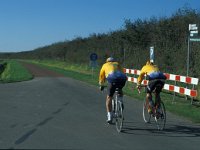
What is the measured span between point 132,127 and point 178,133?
1236mm

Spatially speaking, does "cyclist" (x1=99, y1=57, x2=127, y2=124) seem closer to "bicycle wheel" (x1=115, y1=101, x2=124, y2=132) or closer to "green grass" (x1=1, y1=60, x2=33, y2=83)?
"bicycle wheel" (x1=115, y1=101, x2=124, y2=132)

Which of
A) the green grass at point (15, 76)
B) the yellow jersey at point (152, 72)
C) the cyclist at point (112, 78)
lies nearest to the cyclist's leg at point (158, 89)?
the yellow jersey at point (152, 72)

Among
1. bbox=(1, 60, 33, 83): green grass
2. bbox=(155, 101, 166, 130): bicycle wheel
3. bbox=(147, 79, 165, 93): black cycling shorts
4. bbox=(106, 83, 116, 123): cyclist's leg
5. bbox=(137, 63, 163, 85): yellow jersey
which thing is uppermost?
bbox=(137, 63, 163, 85): yellow jersey

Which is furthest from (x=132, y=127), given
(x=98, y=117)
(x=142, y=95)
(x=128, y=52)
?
(x=128, y=52)

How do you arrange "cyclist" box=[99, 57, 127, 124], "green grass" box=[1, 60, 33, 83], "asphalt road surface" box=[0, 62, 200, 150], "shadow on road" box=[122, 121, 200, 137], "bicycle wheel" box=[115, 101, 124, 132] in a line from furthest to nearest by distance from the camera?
"green grass" box=[1, 60, 33, 83] → "cyclist" box=[99, 57, 127, 124] → "bicycle wheel" box=[115, 101, 124, 132] → "shadow on road" box=[122, 121, 200, 137] → "asphalt road surface" box=[0, 62, 200, 150]

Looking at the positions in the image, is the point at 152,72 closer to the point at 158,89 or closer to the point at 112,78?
the point at 158,89

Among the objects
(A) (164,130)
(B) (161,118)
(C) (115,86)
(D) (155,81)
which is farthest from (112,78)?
(A) (164,130)

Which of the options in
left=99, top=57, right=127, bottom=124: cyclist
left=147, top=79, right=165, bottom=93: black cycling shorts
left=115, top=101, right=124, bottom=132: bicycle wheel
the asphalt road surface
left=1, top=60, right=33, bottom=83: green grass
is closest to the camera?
the asphalt road surface

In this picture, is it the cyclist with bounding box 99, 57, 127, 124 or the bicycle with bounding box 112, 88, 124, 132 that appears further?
the cyclist with bounding box 99, 57, 127, 124

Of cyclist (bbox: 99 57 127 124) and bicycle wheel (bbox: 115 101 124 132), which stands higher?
cyclist (bbox: 99 57 127 124)

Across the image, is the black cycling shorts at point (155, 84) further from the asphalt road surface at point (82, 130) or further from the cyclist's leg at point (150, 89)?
the asphalt road surface at point (82, 130)

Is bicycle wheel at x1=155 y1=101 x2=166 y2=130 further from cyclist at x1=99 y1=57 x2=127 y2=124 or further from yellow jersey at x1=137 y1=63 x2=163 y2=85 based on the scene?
cyclist at x1=99 y1=57 x2=127 y2=124

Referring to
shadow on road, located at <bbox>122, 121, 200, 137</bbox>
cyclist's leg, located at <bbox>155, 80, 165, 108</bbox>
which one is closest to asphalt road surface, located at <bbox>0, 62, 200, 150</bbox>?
shadow on road, located at <bbox>122, 121, 200, 137</bbox>

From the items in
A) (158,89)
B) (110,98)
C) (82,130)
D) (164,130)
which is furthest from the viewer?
(110,98)
